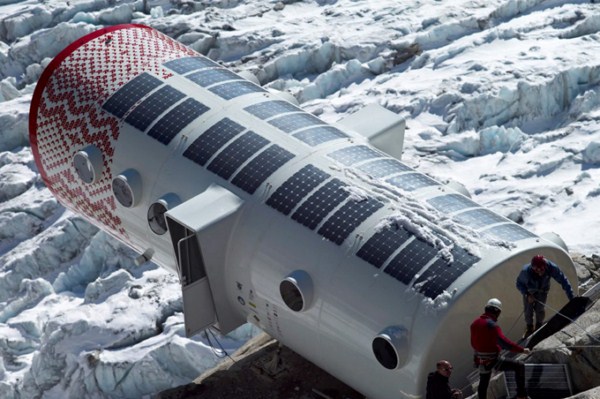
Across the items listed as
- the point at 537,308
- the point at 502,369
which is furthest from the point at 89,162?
the point at 502,369

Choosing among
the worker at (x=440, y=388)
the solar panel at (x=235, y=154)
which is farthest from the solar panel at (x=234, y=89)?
the worker at (x=440, y=388)

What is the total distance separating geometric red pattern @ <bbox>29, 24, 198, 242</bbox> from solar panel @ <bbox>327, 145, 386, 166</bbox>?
5.22m

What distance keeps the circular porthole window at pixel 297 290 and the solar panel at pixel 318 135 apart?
3.47 metres

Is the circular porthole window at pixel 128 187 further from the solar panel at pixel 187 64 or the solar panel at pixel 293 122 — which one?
the solar panel at pixel 293 122

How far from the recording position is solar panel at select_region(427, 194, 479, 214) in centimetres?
2173

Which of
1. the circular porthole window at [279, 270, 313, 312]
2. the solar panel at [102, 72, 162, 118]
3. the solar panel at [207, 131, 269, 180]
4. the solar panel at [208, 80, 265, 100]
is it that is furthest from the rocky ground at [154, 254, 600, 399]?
the solar panel at [102, 72, 162, 118]

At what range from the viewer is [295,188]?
22.4 meters

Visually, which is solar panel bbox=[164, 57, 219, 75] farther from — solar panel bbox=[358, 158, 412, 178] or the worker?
the worker

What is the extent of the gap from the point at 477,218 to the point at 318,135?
14.0 ft

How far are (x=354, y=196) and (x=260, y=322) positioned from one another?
349cm

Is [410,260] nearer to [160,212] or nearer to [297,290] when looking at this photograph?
[297,290]

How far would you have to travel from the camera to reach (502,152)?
3309cm

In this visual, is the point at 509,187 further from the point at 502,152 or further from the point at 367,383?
the point at 367,383

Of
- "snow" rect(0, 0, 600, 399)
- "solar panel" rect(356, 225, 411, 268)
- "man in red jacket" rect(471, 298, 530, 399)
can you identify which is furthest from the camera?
"snow" rect(0, 0, 600, 399)
